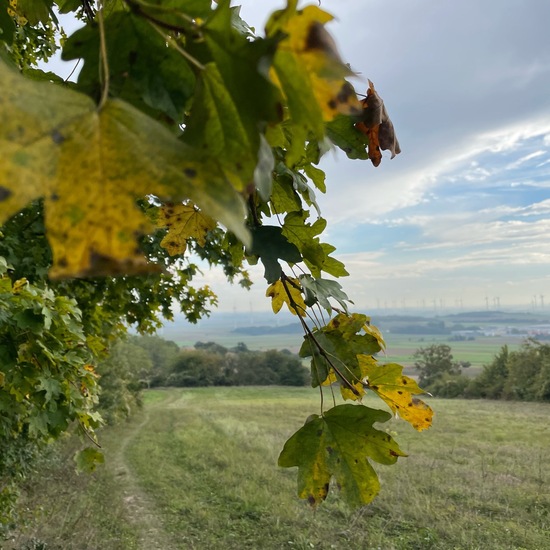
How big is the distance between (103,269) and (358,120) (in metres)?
0.60

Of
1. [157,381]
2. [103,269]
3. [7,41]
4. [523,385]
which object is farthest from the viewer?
[157,381]

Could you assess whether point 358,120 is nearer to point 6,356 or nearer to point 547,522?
point 6,356

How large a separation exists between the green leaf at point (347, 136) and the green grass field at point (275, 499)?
4.79 meters

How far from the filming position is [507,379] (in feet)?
76.4

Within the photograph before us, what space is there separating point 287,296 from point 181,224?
0.88ft

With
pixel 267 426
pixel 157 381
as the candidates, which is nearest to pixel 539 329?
pixel 157 381

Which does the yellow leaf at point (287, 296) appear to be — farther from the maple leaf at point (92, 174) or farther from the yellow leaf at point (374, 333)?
the maple leaf at point (92, 174)

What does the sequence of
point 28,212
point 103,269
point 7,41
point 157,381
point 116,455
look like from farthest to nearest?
point 157,381, point 116,455, point 28,212, point 7,41, point 103,269

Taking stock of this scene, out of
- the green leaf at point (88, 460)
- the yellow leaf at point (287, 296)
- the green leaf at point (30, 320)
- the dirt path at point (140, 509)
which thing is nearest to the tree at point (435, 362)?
the dirt path at point (140, 509)

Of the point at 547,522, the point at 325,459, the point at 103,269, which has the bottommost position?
the point at 547,522

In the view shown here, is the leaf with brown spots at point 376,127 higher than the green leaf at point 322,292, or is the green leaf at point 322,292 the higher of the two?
the leaf with brown spots at point 376,127

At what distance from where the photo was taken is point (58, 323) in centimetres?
228

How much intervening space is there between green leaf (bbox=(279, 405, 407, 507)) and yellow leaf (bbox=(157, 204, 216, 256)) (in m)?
0.42

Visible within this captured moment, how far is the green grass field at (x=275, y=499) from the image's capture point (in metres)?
6.68
